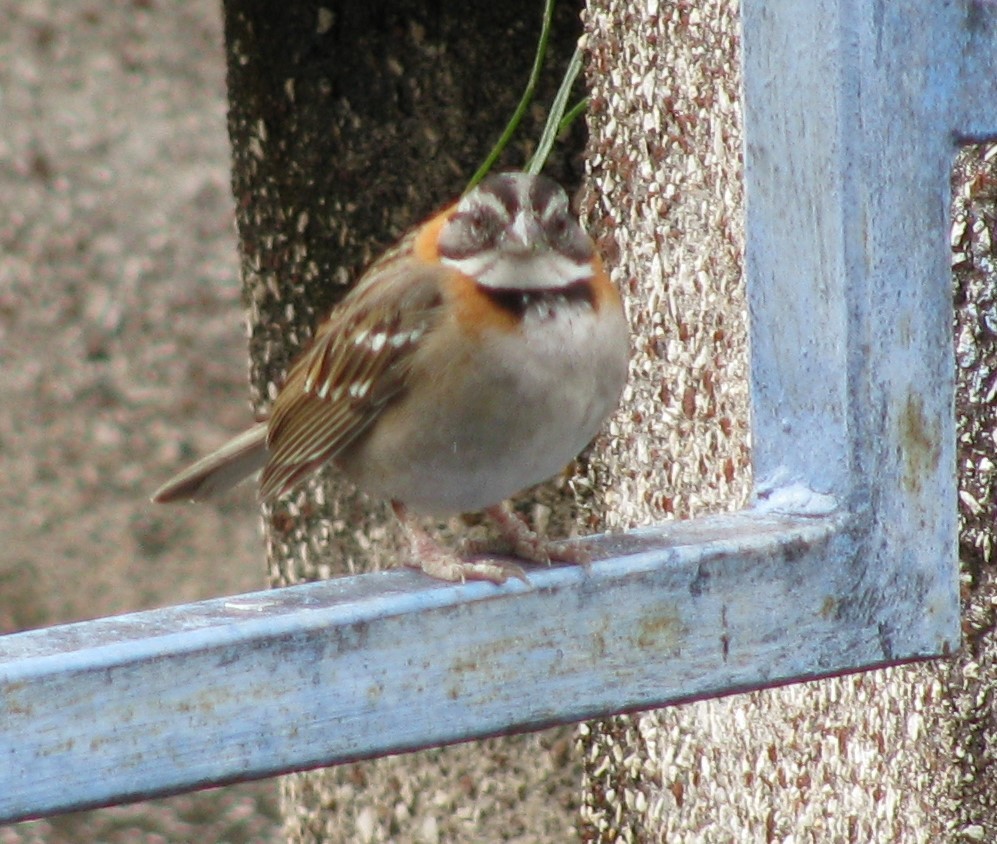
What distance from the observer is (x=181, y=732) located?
1.73m

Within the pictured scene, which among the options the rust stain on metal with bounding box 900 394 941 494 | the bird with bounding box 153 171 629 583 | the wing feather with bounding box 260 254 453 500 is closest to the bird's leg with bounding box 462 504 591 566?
the bird with bounding box 153 171 629 583

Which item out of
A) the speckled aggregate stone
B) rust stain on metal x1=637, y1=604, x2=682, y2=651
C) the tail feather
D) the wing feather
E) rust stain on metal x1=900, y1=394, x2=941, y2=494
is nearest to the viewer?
rust stain on metal x1=637, y1=604, x2=682, y2=651

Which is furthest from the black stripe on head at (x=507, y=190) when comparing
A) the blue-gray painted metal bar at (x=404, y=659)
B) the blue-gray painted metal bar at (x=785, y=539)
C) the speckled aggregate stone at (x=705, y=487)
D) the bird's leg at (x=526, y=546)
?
the blue-gray painted metal bar at (x=404, y=659)

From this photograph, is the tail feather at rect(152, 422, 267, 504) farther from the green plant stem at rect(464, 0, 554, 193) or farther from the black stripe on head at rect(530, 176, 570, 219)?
the black stripe on head at rect(530, 176, 570, 219)

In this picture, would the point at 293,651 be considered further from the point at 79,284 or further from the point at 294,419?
the point at 79,284

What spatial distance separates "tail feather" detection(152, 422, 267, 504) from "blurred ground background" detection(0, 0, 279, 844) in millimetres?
4622

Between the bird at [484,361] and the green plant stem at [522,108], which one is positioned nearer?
the bird at [484,361]

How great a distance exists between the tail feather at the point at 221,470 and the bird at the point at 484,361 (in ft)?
1.39

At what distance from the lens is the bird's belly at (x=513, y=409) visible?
2688 millimetres

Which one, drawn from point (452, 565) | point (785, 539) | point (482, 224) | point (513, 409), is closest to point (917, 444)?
point (785, 539)

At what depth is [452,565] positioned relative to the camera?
2.19 meters

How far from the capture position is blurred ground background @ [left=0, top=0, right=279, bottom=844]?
8.12 meters

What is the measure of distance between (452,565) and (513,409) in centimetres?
55

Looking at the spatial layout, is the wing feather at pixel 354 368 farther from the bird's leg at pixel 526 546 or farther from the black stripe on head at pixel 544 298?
the bird's leg at pixel 526 546
